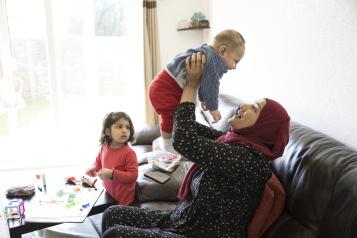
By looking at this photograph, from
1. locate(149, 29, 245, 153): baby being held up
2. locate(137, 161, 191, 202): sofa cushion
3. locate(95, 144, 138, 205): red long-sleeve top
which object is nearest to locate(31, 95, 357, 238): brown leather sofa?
locate(149, 29, 245, 153): baby being held up

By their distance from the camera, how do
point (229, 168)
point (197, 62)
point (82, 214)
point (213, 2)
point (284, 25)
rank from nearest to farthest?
1. point (229, 168)
2. point (197, 62)
3. point (82, 214)
4. point (284, 25)
5. point (213, 2)

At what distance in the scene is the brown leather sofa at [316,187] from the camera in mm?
982

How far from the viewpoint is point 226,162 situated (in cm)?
118

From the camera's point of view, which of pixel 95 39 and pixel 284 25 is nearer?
pixel 284 25

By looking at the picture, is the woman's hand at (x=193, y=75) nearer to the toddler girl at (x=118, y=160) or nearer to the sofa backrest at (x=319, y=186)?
the sofa backrest at (x=319, y=186)

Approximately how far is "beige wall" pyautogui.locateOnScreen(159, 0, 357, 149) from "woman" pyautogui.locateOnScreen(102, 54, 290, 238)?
0.34 meters

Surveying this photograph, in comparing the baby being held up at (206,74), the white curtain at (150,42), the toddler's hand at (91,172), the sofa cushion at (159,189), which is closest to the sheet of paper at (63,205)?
the toddler's hand at (91,172)

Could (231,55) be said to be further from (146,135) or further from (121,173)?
(146,135)

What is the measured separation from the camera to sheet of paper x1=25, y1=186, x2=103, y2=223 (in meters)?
1.57

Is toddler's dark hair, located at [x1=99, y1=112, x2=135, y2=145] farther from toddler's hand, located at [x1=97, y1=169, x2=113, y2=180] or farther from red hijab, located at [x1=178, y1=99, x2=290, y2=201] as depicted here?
red hijab, located at [x1=178, y1=99, x2=290, y2=201]

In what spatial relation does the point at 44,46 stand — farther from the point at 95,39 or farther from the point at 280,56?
the point at 280,56

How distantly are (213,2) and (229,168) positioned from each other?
8.38 ft

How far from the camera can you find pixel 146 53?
357cm

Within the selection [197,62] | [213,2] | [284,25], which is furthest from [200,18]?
[197,62]
